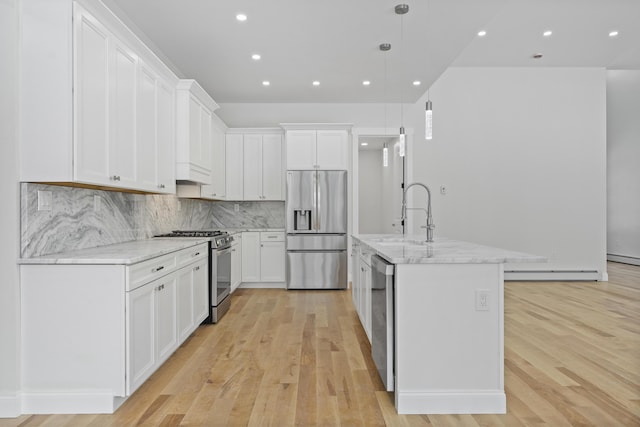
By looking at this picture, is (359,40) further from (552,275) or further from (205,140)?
(552,275)

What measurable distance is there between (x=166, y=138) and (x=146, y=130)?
0.48m

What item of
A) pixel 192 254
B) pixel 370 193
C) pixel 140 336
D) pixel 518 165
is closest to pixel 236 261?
pixel 192 254

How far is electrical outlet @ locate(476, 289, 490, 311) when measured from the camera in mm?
2205

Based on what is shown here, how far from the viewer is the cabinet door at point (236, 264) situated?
514cm

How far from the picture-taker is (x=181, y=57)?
14.4 ft

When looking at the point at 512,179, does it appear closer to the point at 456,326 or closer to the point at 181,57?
the point at 456,326

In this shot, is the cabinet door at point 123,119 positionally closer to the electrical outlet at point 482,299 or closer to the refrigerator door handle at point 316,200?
the electrical outlet at point 482,299

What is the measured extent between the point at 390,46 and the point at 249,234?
3.28m

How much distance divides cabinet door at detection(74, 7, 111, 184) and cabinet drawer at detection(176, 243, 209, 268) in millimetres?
856

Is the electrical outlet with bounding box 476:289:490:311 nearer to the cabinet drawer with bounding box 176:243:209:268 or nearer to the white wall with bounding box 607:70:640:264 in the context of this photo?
the cabinet drawer with bounding box 176:243:209:268

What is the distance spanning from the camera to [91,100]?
7.71 ft

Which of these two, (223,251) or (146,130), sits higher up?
(146,130)

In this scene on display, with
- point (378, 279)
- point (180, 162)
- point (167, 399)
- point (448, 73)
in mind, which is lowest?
point (167, 399)

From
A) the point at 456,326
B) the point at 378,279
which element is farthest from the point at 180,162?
the point at 456,326
